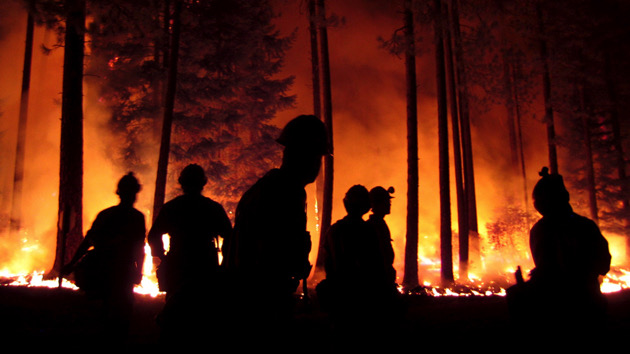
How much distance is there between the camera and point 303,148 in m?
1.97

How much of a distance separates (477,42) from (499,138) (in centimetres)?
A: 1939

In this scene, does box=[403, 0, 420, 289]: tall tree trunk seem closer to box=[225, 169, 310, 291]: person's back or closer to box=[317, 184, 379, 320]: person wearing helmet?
box=[317, 184, 379, 320]: person wearing helmet

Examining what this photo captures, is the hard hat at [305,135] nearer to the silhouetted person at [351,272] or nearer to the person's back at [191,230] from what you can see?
the silhouetted person at [351,272]

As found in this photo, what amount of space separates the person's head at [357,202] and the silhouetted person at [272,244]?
1531 millimetres

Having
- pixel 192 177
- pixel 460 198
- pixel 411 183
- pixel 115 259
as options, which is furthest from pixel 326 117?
pixel 115 259

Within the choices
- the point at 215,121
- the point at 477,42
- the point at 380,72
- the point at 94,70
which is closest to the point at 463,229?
the point at 477,42

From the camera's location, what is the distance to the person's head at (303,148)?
1956mm

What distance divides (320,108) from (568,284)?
45.1 feet

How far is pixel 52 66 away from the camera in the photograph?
2561 centimetres

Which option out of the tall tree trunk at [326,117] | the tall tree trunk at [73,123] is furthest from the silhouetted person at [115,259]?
the tall tree trunk at [326,117]

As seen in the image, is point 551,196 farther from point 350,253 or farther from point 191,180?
point 191,180

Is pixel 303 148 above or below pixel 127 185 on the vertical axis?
below

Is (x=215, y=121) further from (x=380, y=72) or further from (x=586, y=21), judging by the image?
(x=586, y=21)

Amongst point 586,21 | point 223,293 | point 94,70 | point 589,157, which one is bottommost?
point 223,293
